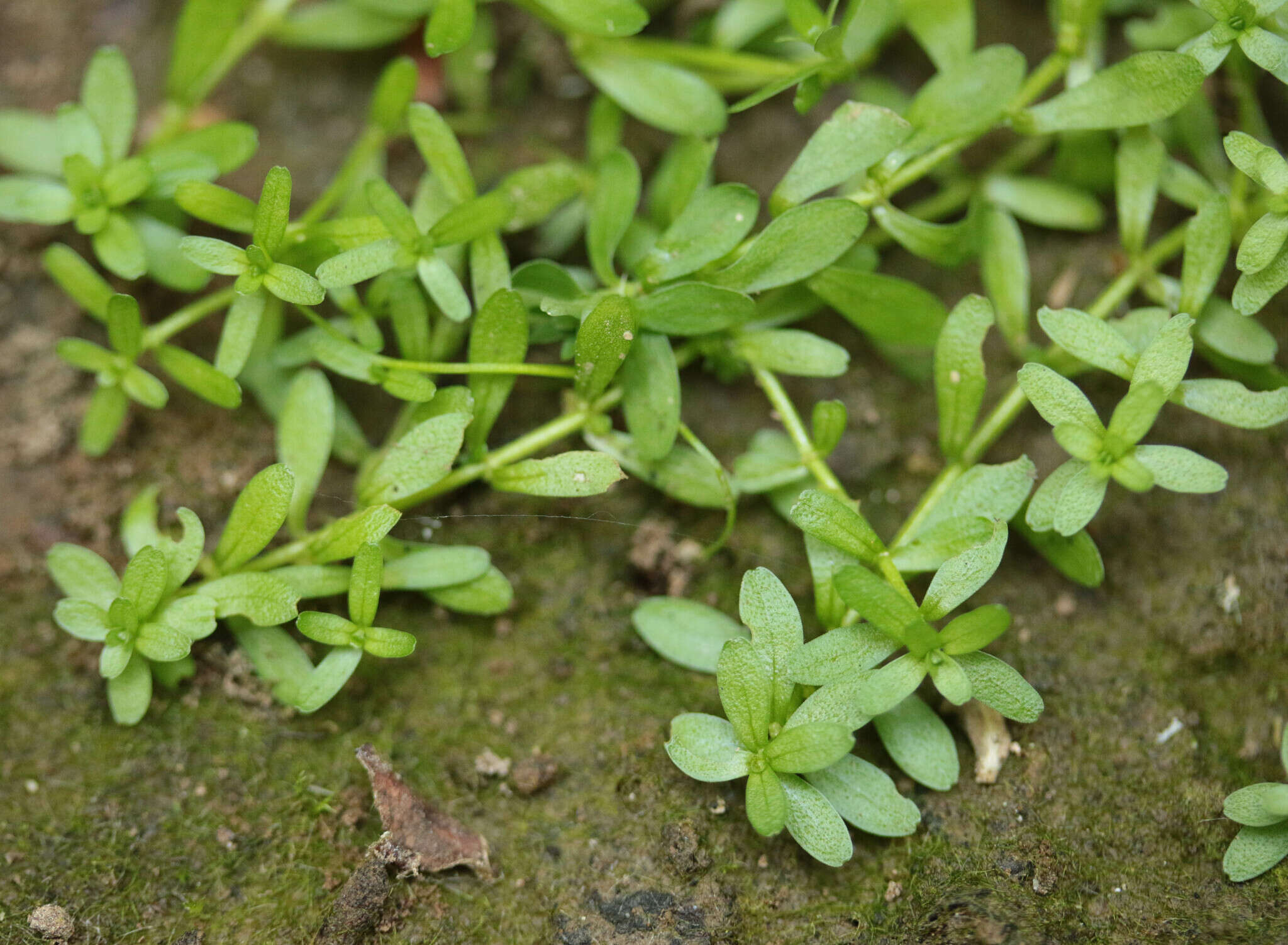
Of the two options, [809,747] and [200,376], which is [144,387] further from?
[809,747]

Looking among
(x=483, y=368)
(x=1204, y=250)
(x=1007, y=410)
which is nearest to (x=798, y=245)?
(x=1007, y=410)

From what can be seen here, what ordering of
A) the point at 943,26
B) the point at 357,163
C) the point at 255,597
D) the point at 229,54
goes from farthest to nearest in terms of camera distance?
1. the point at 229,54
2. the point at 357,163
3. the point at 943,26
4. the point at 255,597

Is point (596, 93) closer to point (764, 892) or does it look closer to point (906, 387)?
point (906, 387)

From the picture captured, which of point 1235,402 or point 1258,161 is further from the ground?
point 1258,161

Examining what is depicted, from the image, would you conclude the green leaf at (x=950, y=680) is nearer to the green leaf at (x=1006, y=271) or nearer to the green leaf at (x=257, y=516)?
the green leaf at (x=1006, y=271)

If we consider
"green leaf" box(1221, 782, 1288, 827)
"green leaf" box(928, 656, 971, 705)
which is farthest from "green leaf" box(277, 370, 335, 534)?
"green leaf" box(1221, 782, 1288, 827)

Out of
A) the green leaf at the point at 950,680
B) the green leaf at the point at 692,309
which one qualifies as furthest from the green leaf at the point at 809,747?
the green leaf at the point at 692,309
